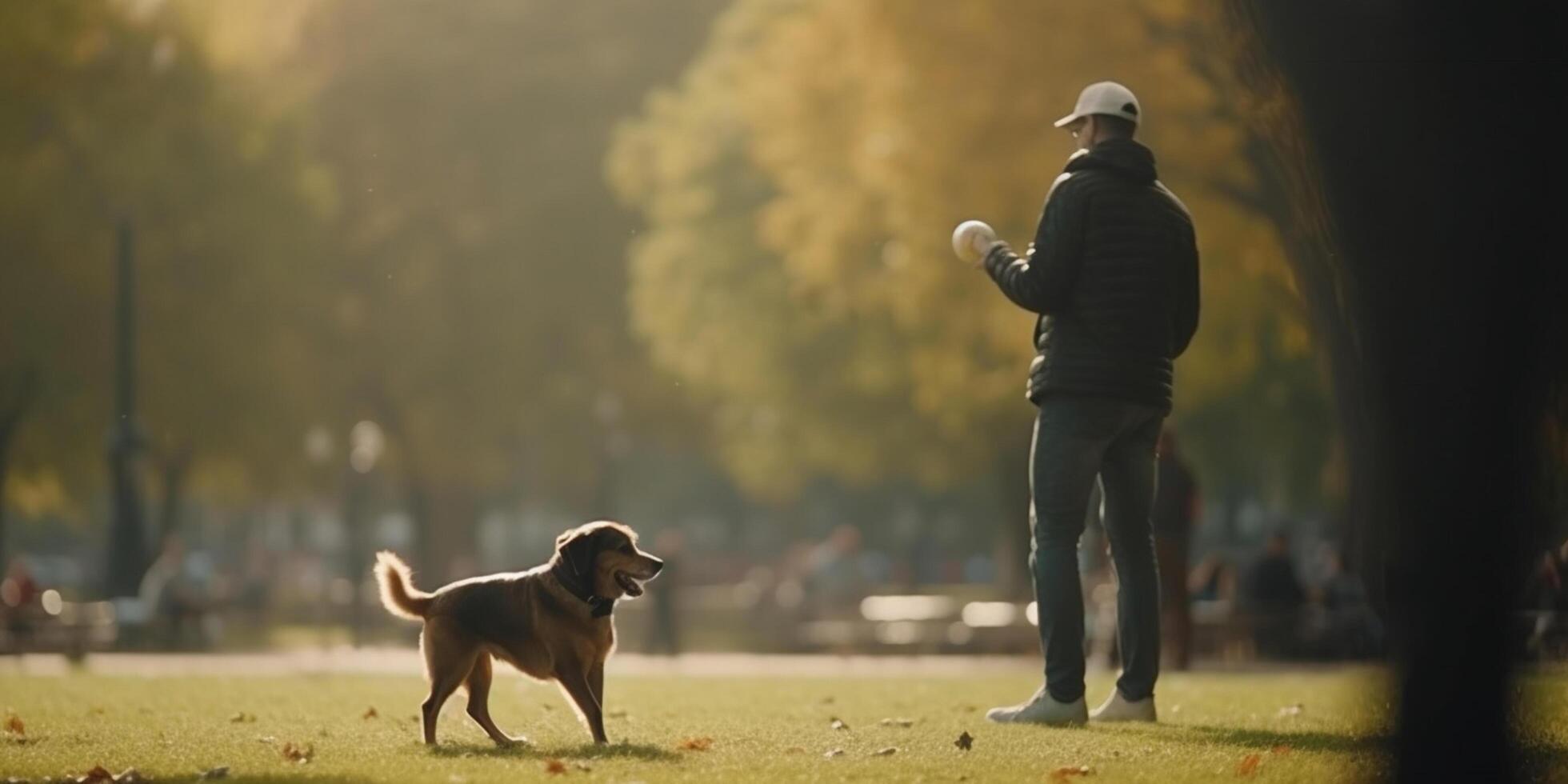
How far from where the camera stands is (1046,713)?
10.6m

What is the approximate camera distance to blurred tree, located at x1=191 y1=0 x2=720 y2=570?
155 ft

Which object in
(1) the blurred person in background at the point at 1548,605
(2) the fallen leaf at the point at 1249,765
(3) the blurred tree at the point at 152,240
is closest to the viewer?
(1) the blurred person in background at the point at 1548,605

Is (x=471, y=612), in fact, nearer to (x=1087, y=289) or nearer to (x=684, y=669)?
Result: (x=1087, y=289)

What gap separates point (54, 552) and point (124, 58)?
63415mm

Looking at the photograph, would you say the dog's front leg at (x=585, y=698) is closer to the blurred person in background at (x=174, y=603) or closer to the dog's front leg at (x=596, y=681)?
the dog's front leg at (x=596, y=681)

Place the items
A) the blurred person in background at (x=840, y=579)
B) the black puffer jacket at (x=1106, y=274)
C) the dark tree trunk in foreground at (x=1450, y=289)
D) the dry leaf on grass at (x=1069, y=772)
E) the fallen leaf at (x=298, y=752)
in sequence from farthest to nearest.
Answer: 1. the blurred person in background at (x=840, y=579)
2. the black puffer jacket at (x=1106, y=274)
3. the fallen leaf at (x=298, y=752)
4. the dry leaf on grass at (x=1069, y=772)
5. the dark tree trunk in foreground at (x=1450, y=289)

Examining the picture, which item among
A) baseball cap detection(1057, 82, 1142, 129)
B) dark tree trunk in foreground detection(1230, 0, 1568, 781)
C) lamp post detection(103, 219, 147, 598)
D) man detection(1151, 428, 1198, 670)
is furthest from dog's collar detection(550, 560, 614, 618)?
lamp post detection(103, 219, 147, 598)

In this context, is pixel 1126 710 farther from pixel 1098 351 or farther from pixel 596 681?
pixel 596 681

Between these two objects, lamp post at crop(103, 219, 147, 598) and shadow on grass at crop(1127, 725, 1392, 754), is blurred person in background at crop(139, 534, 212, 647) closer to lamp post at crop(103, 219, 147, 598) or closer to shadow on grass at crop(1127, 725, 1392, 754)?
lamp post at crop(103, 219, 147, 598)

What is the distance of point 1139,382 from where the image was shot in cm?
1045

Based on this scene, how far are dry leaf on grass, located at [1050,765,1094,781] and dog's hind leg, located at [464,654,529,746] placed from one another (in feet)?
7.68

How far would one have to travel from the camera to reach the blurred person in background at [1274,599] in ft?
87.0

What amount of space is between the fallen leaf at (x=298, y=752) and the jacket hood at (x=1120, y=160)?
351cm

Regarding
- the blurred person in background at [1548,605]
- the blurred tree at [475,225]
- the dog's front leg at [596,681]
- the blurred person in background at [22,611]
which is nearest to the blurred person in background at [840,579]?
the blurred tree at [475,225]
